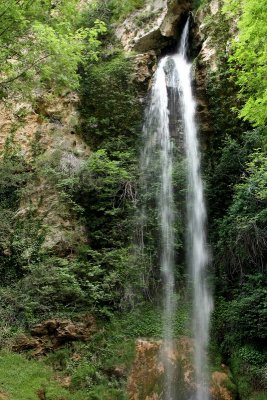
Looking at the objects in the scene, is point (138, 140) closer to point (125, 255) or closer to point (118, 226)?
point (118, 226)

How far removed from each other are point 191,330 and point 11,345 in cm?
459

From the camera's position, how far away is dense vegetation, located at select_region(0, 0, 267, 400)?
8.18 metres

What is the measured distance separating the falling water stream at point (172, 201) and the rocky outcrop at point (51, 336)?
213 centimetres

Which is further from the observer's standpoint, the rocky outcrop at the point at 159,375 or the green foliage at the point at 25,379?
the rocky outcrop at the point at 159,375

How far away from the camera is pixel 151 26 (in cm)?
1658

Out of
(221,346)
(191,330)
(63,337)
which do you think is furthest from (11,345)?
(221,346)

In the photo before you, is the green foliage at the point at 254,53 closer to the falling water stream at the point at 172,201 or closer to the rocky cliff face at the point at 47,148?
the falling water stream at the point at 172,201

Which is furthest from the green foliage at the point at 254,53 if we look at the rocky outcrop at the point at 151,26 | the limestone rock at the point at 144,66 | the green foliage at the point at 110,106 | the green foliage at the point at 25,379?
the rocky outcrop at the point at 151,26

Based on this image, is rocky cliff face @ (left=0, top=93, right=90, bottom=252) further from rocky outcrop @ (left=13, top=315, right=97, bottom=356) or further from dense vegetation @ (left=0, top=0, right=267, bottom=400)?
rocky outcrop @ (left=13, top=315, right=97, bottom=356)

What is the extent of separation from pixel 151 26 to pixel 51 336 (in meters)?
13.4

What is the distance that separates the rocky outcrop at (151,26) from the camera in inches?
644

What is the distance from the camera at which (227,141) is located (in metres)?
12.3

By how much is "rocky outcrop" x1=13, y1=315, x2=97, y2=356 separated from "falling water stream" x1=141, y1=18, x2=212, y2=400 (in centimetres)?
213

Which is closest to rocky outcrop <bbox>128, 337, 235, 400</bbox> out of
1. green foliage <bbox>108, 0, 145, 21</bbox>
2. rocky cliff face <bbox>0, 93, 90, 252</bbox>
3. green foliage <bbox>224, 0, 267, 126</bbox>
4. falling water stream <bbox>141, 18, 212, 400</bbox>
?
falling water stream <bbox>141, 18, 212, 400</bbox>
